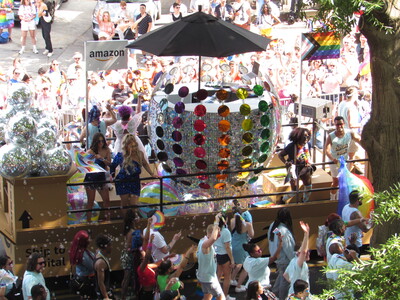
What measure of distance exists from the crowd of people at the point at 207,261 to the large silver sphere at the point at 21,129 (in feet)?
4.38

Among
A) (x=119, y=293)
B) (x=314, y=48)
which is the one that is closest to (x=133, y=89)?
(x=314, y=48)

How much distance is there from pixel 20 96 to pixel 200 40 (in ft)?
7.88

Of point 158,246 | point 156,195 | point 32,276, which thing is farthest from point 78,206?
point 32,276

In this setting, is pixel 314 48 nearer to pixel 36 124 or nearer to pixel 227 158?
pixel 227 158

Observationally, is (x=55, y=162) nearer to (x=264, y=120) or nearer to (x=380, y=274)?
(x=264, y=120)

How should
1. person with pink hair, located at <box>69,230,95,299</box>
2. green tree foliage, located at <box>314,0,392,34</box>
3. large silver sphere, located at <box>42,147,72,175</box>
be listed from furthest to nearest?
large silver sphere, located at <box>42,147,72,175</box>, person with pink hair, located at <box>69,230,95,299</box>, green tree foliage, located at <box>314,0,392,34</box>

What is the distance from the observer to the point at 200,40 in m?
9.42

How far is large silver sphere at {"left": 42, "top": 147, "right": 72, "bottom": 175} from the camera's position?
9195 mm

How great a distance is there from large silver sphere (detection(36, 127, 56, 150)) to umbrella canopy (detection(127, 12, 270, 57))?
1424mm

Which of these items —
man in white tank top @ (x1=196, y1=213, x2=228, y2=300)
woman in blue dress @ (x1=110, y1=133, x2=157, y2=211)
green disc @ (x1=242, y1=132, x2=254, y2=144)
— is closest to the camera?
man in white tank top @ (x1=196, y1=213, x2=228, y2=300)

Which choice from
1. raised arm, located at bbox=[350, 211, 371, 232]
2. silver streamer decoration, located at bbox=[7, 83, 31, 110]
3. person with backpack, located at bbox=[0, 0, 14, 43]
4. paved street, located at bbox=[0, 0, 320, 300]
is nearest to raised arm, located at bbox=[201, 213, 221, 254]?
raised arm, located at bbox=[350, 211, 371, 232]

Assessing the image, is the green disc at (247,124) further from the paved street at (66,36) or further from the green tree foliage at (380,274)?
the paved street at (66,36)

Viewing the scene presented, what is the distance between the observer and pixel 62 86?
15148mm

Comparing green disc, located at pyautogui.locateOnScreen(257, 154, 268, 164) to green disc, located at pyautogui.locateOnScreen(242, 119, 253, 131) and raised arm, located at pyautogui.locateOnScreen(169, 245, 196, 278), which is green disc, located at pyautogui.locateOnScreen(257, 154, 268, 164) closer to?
green disc, located at pyautogui.locateOnScreen(242, 119, 253, 131)
